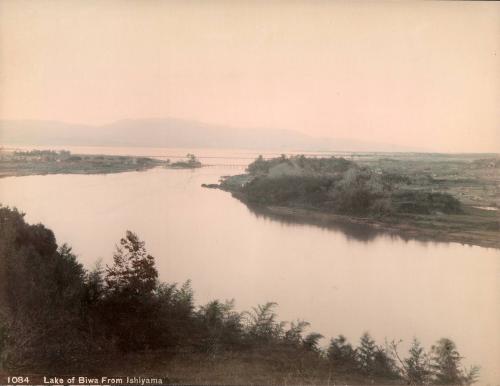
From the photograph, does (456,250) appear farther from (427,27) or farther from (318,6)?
(318,6)

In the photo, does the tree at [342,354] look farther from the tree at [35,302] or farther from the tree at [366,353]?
the tree at [35,302]

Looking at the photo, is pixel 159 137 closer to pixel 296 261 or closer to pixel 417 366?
A: pixel 296 261

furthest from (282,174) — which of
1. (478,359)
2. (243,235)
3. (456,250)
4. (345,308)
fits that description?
(478,359)

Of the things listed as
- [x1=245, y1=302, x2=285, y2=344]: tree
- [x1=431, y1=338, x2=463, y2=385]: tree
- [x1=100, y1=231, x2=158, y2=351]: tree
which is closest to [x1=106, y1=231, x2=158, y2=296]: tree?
[x1=100, y1=231, x2=158, y2=351]: tree

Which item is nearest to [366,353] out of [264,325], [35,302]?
[264,325]

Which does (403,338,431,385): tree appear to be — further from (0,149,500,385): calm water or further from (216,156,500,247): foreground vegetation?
(216,156,500,247): foreground vegetation
